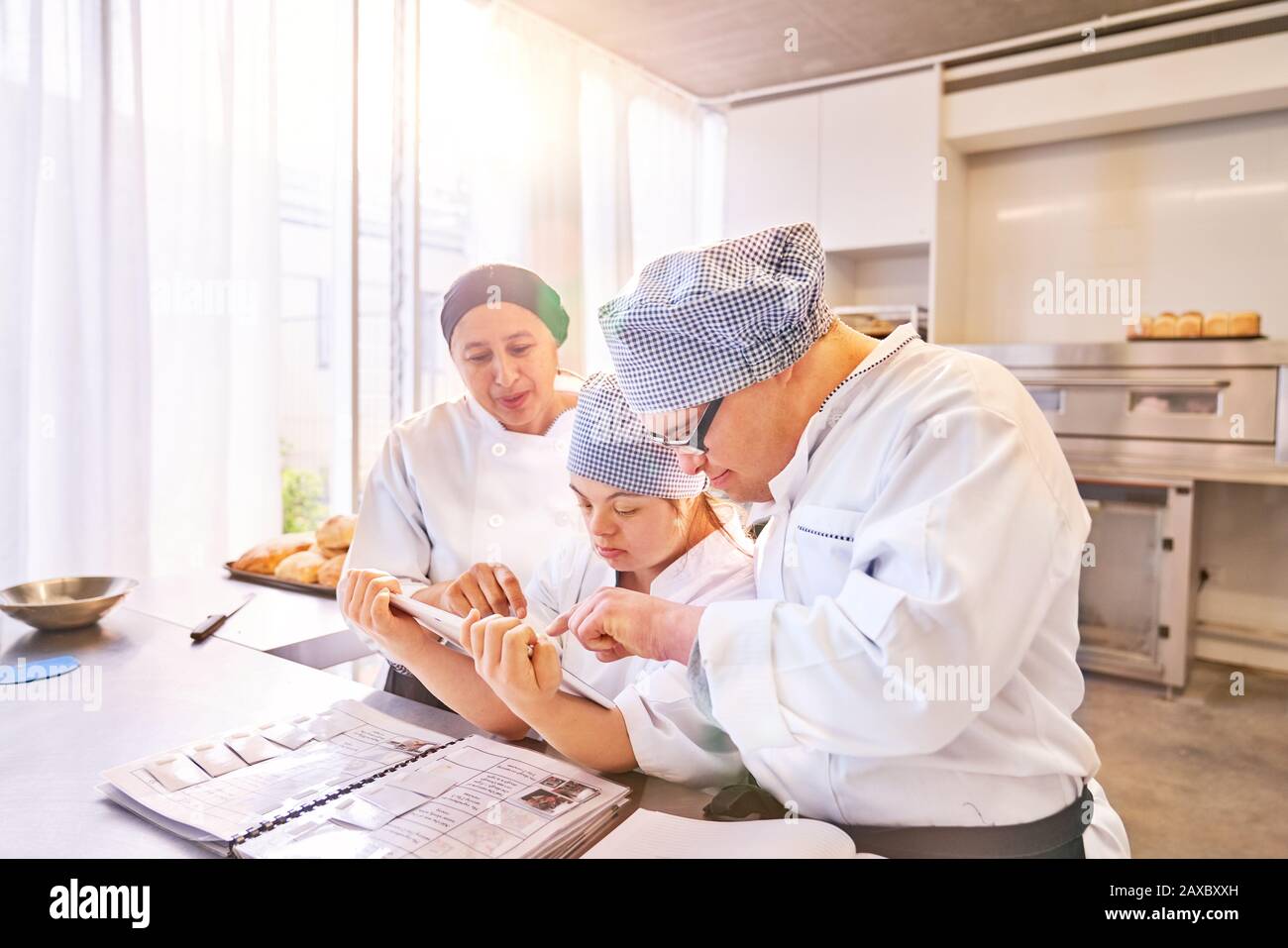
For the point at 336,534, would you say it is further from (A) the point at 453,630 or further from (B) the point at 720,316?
(B) the point at 720,316

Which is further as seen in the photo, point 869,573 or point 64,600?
point 64,600

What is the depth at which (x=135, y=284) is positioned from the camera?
281cm

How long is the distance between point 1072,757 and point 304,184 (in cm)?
336

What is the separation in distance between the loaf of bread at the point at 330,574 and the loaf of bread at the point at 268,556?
20 centimetres

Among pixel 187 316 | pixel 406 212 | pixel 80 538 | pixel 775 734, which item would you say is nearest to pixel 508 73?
pixel 406 212

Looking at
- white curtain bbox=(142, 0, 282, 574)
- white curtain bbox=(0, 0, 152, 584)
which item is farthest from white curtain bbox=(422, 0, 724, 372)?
white curtain bbox=(0, 0, 152, 584)

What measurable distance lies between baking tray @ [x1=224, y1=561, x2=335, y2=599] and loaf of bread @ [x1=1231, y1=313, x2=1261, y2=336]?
13.1 ft

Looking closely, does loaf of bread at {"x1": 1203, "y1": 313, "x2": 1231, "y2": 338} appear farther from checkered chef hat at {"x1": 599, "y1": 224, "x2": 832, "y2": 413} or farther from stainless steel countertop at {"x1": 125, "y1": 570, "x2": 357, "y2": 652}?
stainless steel countertop at {"x1": 125, "y1": 570, "x2": 357, "y2": 652}

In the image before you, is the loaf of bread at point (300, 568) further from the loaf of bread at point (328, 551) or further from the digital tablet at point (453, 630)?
the digital tablet at point (453, 630)

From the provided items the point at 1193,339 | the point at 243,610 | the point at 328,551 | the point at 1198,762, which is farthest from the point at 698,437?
the point at 1193,339

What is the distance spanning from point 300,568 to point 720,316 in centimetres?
178

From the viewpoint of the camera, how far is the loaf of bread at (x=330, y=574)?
92.7 inches
